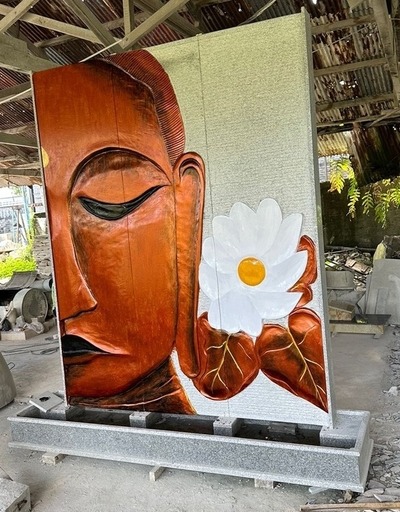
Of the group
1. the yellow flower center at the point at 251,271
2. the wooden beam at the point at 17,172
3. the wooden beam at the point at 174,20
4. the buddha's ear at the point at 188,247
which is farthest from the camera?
the wooden beam at the point at 17,172

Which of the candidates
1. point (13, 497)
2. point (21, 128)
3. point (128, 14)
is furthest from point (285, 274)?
point (21, 128)

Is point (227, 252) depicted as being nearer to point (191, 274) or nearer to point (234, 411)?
point (191, 274)

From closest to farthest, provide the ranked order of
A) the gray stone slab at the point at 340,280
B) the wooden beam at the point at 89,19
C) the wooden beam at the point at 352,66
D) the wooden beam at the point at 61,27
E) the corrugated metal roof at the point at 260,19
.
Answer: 1. the wooden beam at the point at 89,19
2. the wooden beam at the point at 61,27
3. the corrugated metal roof at the point at 260,19
4. the wooden beam at the point at 352,66
5. the gray stone slab at the point at 340,280

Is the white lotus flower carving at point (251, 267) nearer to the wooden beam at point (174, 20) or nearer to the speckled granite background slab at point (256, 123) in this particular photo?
the speckled granite background slab at point (256, 123)

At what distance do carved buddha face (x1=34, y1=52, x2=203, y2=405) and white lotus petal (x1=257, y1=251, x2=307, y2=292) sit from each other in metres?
0.53

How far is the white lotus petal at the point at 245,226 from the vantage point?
3193 mm

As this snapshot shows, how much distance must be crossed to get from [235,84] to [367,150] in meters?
9.19

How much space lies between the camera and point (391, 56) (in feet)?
18.3

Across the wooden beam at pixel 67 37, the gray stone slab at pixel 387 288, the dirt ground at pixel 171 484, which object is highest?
the wooden beam at pixel 67 37

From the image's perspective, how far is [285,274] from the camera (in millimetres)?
3154

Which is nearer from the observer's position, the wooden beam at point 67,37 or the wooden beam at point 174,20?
the wooden beam at point 174,20

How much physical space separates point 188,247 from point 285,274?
28.0 inches

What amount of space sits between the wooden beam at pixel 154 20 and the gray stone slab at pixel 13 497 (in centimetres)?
385

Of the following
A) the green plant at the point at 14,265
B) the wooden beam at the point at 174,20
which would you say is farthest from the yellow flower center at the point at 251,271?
the green plant at the point at 14,265
